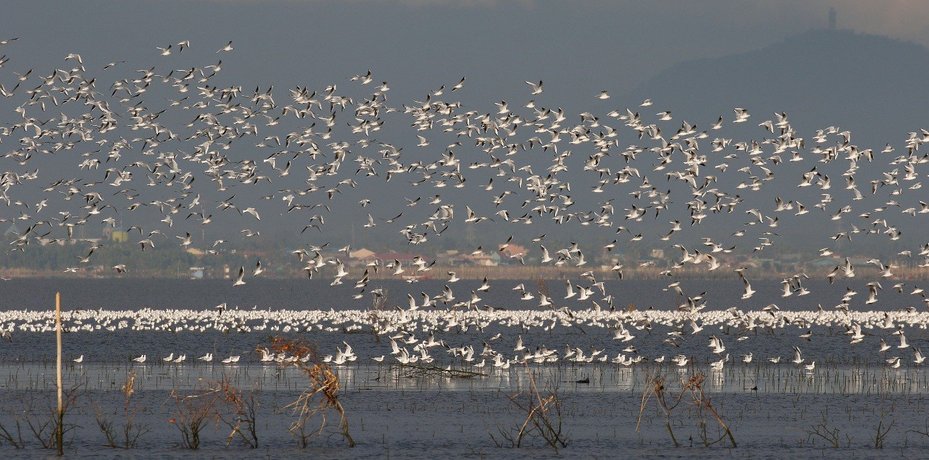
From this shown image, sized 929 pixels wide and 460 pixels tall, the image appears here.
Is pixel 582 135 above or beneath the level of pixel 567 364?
above

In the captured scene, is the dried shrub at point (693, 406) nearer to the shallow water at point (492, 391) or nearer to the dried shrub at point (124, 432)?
→ the shallow water at point (492, 391)

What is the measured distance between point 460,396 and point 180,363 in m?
13.9

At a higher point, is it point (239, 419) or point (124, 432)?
point (239, 419)

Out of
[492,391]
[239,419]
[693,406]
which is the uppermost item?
[239,419]

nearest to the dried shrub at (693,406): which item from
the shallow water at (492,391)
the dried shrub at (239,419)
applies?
the shallow water at (492,391)

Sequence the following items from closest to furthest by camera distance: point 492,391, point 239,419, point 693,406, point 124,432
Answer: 1. point 239,419
2. point 124,432
3. point 693,406
4. point 492,391

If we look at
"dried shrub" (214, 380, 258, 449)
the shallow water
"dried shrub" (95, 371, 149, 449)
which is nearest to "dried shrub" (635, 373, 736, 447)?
the shallow water

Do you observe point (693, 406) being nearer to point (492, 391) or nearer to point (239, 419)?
point (492, 391)

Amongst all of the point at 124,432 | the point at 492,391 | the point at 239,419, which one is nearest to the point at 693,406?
the point at 492,391

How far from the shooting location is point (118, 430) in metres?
32.0

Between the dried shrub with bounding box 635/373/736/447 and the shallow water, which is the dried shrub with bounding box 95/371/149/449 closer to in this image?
the shallow water

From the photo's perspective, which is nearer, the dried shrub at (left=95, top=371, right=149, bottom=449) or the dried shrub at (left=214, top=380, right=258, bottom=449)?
the dried shrub at (left=214, top=380, right=258, bottom=449)

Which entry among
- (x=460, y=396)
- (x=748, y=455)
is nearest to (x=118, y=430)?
(x=460, y=396)

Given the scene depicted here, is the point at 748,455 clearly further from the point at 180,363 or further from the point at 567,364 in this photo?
the point at 180,363
